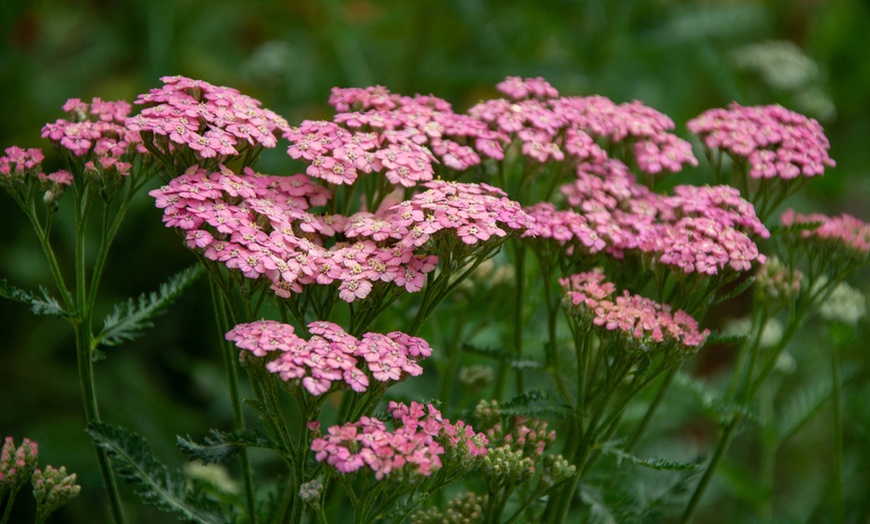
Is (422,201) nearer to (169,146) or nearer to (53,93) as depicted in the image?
(169,146)

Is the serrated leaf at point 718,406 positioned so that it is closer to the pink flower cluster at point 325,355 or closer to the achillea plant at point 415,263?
the achillea plant at point 415,263

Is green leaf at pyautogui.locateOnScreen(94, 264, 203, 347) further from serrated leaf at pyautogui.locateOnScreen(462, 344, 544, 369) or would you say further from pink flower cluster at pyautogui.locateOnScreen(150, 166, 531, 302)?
serrated leaf at pyautogui.locateOnScreen(462, 344, 544, 369)

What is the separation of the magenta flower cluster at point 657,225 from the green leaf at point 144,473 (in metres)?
0.69

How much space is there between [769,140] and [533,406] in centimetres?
69

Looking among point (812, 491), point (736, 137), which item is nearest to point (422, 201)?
point (736, 137)

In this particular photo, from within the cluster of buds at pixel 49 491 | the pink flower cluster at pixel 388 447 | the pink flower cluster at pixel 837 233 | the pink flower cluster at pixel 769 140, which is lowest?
the pink flower cluster at pixel 388 447

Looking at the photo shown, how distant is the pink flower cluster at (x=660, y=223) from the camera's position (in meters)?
1.49

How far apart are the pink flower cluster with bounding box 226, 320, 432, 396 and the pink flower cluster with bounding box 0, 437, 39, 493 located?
43cm

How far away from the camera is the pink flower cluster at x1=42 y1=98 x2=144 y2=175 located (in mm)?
1452

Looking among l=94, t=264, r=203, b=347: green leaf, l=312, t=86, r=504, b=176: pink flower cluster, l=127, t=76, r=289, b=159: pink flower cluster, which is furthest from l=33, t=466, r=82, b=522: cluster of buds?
l=312, t=86, r=504, b=176: pink flower cluster

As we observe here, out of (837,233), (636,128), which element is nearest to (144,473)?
(636,128)

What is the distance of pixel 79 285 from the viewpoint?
1.46m

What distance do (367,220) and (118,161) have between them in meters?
0.40

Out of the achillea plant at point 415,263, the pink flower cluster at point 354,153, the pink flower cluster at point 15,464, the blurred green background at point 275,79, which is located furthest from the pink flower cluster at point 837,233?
the pink flower cluster at point 15,464
